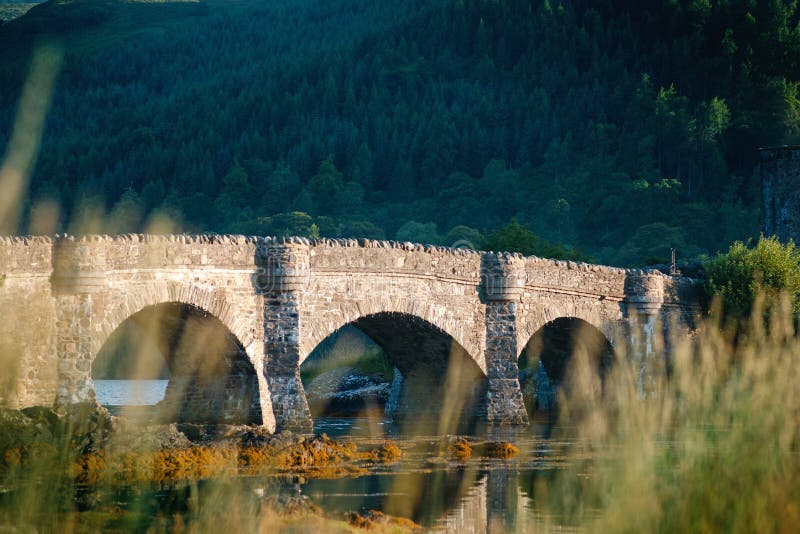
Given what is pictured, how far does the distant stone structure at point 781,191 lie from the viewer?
57562 millimetres

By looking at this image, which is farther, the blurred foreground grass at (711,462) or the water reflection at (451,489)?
the water reflection at (451,489)

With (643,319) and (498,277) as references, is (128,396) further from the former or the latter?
(498,277)

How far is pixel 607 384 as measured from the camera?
42781 mm

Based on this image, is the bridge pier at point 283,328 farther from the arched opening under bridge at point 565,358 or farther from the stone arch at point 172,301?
the arched opening under bridge at point 565,358

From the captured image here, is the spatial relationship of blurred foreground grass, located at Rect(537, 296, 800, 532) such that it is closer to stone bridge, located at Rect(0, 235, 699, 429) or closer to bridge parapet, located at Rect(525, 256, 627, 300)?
stone bridge, located at Rect(0, 235, 699, 429)

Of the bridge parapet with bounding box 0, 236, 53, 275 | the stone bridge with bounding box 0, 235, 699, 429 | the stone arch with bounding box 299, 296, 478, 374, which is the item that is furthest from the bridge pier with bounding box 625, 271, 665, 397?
the bridge parapet with bounding box 0, 236, 53, 275

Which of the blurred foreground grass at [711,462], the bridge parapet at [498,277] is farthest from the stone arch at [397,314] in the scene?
the blurred foreground grass at [711,462]

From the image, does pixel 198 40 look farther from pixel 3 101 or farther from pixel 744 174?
pixel 744 174

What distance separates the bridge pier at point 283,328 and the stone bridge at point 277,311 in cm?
3

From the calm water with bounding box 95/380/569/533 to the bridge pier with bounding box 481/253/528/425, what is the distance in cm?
464

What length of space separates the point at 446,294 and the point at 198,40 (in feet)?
434

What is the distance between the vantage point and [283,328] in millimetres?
30203

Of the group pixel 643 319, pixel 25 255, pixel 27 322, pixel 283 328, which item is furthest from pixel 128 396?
pixel 25 255

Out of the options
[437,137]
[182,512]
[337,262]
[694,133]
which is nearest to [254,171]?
[437,137]
